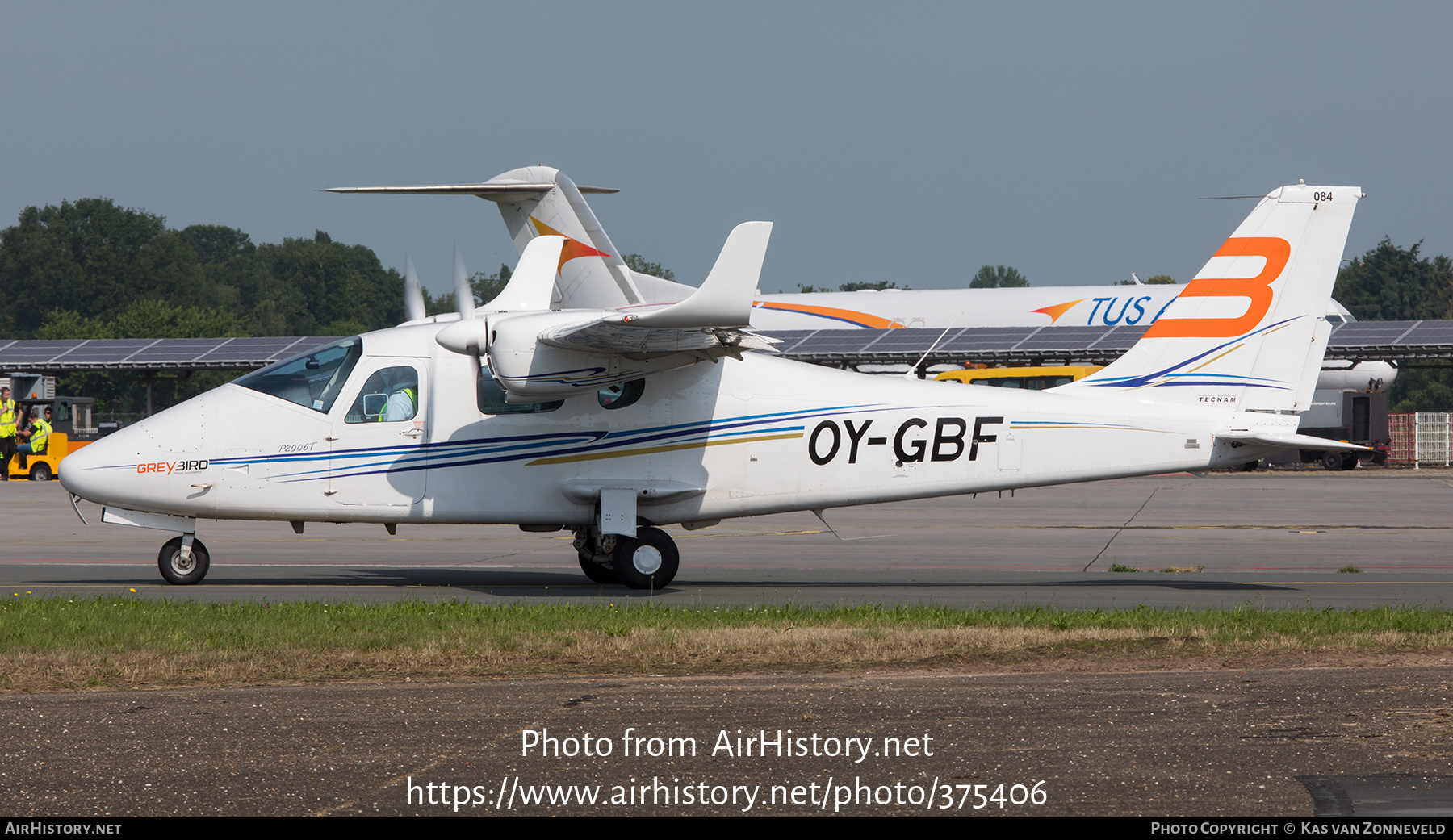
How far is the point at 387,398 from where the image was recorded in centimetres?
1356

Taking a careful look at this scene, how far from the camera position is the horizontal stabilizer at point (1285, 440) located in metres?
13.0

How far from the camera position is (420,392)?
13617 millimetres

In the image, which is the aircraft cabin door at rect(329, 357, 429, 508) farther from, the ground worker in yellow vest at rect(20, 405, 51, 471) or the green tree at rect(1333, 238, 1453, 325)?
the green tree at rect(1333, 238, 1453, 325)

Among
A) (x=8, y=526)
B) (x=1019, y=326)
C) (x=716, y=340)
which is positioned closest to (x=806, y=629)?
(x=716, y=340)

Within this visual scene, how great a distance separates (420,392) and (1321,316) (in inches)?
370

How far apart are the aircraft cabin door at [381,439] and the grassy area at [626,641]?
→ 2387 mm

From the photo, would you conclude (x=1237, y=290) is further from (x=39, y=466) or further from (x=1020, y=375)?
(x=39, y=466)

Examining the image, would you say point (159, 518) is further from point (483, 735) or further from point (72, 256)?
point (72, 256)

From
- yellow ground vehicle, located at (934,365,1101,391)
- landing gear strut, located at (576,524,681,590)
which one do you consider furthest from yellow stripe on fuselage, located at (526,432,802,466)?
yellow ground vehicle, located at (934,365,1101,391)

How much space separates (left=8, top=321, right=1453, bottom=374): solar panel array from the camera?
45406 millimetres

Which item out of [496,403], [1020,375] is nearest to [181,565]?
[496,403]

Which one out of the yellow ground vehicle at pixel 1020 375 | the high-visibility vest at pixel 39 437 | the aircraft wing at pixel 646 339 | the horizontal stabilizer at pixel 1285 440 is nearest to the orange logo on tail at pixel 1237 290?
the horizontal stabilizer at pixel 1285 440

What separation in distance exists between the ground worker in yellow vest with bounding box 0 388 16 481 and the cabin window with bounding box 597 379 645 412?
2877 cm

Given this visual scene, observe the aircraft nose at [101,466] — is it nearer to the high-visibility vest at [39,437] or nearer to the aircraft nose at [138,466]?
the aircraft nose at [138,466]
